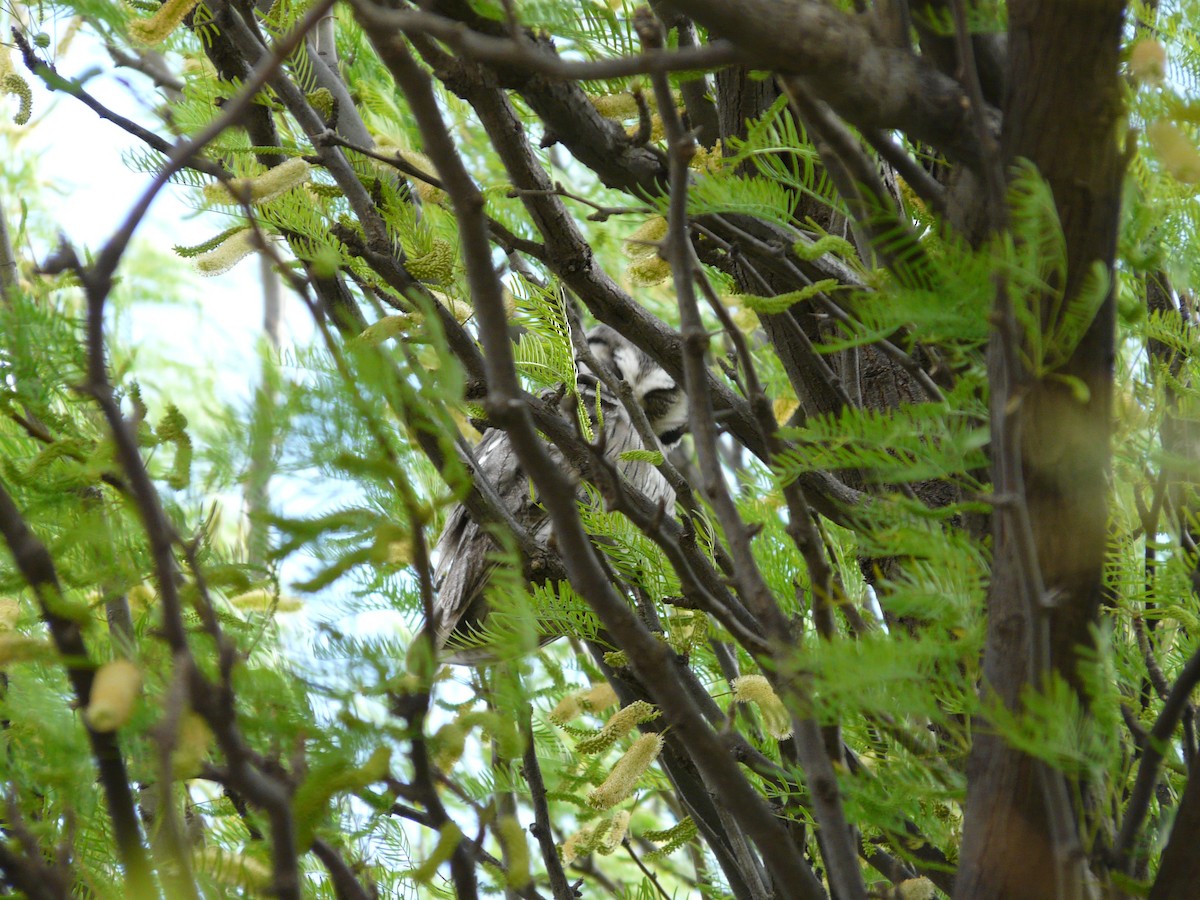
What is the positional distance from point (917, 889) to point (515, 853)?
56cm

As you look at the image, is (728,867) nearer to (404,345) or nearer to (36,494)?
(404,345)

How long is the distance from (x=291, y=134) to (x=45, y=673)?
0.97 m

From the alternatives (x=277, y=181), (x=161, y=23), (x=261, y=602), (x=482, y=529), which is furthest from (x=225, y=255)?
(x=482, y=529)

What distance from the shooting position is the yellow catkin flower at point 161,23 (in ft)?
3.67

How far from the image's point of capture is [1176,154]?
30.0 inches

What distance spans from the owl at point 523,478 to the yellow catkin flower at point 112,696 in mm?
1057

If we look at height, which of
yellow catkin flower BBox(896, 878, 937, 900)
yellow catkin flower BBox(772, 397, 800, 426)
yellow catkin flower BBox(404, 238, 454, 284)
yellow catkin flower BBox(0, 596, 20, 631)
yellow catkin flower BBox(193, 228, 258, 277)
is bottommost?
yellow catkin flower BBox(896, 878, 937, 900)

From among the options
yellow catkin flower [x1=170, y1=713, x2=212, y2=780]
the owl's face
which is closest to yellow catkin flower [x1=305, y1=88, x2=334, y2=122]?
yellow catkin flower [x1=170, y1=713, x2=212, y2=780]

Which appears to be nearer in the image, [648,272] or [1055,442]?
[1055,442]

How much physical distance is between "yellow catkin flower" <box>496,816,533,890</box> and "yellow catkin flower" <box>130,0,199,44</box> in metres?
0.86

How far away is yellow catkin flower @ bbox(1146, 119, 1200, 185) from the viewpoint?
0.76 m

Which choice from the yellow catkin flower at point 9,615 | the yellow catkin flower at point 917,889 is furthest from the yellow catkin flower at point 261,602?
the yellow catkin flower at point 917,889

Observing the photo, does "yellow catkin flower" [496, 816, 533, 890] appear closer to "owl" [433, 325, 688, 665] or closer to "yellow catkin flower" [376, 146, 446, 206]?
"yellow catkin flower" [376, 146, 446, 206]

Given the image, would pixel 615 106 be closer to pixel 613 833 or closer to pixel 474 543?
pixel 613 833
